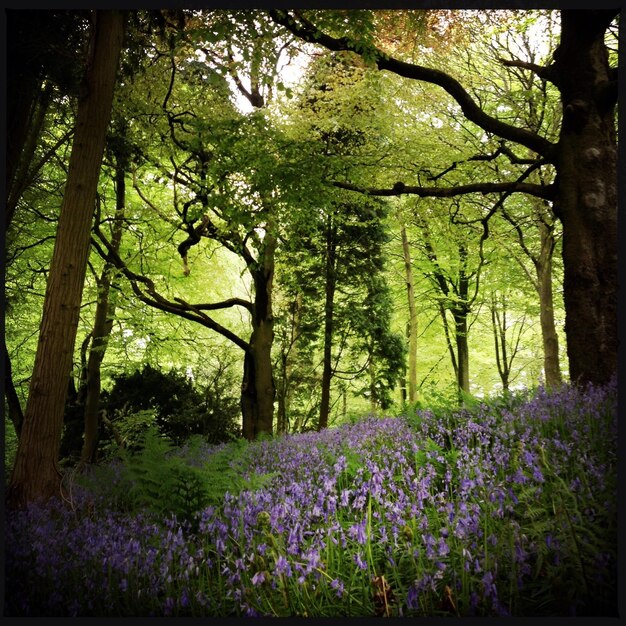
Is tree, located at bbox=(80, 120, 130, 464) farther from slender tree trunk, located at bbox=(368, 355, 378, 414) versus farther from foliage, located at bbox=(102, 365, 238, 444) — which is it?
slender tree trunk, located at bbox=(368, 355, 378, 414)

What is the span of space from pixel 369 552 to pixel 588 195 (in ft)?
16.9

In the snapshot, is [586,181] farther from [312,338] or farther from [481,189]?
[312,338]

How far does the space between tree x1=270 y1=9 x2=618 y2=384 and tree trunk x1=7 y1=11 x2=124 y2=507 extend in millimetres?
1916

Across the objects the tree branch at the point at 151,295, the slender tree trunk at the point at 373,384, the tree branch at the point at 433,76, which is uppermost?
the tree branch at the point at 433,76

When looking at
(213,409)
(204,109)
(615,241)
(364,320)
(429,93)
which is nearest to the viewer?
(615,241)

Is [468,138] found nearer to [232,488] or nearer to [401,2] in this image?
[401,2]

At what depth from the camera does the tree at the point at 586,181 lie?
216 inches

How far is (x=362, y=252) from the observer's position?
15.6 m

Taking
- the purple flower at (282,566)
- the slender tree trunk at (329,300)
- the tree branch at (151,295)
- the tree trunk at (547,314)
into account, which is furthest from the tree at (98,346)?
the tree trunk at (547,314)

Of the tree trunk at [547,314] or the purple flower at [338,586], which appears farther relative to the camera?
the tree trunk at [547,314]

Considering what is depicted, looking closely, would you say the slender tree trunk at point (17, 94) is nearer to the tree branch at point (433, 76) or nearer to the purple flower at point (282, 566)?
the tree branch at point (433, 76)

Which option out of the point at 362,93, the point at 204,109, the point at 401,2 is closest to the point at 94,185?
the point at 401,2

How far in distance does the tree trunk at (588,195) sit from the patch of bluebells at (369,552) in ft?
7.52

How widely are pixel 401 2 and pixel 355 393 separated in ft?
44.1
